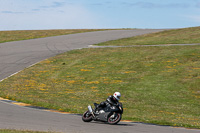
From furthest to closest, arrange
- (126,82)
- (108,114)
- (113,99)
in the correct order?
1. (126,82)
2. (113,99)
3. (108,114)

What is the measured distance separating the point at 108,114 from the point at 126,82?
15.3m

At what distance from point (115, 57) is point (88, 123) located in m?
26.9

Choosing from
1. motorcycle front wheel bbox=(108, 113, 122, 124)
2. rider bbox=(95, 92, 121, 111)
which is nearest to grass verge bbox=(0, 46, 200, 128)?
motorcycle front wheel bbox=(108, 113, 122, 124)

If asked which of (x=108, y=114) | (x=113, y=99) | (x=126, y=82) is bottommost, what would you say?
(x=126, y=82)

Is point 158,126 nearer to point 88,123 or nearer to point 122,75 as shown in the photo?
point 88,123

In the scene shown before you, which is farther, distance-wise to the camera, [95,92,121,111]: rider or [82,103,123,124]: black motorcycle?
[95,92,121,111]: rider

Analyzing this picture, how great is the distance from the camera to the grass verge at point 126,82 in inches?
816

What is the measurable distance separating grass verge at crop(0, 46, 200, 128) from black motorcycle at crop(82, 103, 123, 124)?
2237 mm

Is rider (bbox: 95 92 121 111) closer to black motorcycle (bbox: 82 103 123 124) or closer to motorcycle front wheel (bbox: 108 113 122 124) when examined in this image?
black motorcycle (bbox: 82 103 123 124)

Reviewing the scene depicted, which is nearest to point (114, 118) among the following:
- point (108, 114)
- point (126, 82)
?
point (108, 114)

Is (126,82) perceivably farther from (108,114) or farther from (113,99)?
(108,114)

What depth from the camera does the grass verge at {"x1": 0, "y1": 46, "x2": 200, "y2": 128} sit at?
816 inches

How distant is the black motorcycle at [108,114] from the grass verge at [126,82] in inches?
88.1

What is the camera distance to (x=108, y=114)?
14.9 meters
